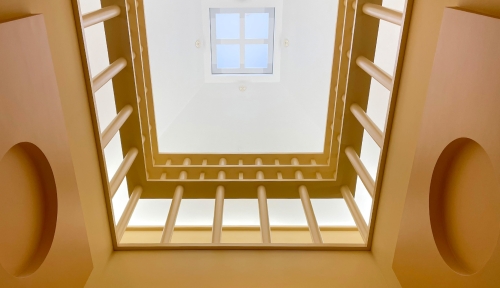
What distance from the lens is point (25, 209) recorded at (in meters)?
1.86

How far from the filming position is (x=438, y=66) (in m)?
1.95

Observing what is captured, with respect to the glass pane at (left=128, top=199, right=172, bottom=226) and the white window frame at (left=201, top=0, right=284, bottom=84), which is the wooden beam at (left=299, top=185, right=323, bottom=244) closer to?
the glass pane at (left=128, top=199, right=172, bottom=226)

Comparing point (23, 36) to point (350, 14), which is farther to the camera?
point (350, 14)

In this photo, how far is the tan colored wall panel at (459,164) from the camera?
5.11ft

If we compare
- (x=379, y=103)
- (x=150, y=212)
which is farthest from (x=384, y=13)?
(x=150, y=212)

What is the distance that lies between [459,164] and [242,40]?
4.86 metres

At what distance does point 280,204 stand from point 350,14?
319 cm

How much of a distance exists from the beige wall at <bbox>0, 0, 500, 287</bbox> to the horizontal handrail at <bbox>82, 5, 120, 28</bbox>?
0.21 metres

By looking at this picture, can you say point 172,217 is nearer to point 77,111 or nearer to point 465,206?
point 77,111

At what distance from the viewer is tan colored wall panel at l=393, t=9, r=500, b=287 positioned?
156 centimetres

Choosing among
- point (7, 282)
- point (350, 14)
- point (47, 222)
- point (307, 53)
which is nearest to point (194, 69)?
point (307, 53)

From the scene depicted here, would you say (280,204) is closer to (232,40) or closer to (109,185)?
(232,40)

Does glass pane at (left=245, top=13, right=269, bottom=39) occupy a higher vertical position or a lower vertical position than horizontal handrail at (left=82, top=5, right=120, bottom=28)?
lower

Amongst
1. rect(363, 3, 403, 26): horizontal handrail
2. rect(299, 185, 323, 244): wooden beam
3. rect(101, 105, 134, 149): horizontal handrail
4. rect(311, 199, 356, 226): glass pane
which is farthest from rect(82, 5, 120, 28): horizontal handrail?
rect(311, 199, 356, 226): glass pane
